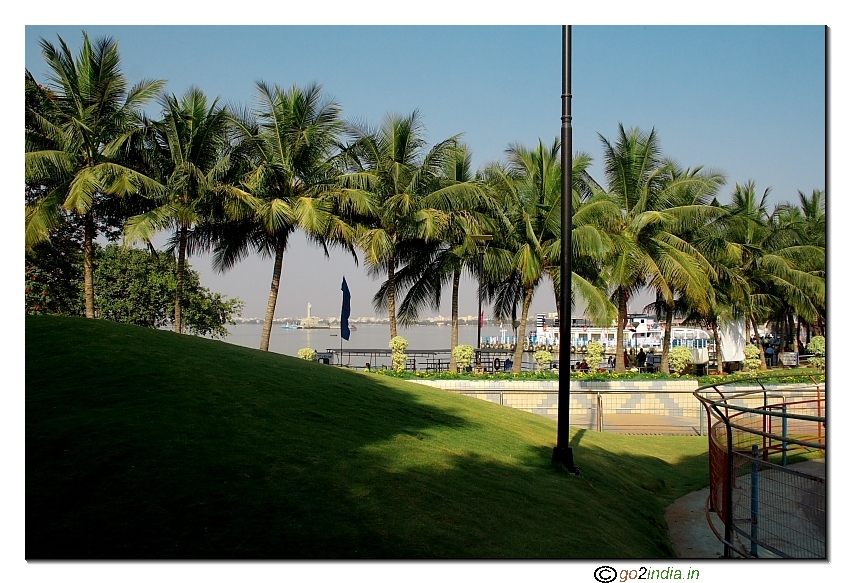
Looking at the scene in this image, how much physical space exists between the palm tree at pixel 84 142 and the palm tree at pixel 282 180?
5.25 metres

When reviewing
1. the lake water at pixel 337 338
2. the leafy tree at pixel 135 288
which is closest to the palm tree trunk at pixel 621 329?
the lake water at pixel 337 338

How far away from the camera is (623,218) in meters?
26.3

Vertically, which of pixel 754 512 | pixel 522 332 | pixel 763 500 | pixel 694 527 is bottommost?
pixel 694 527

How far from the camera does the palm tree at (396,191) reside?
75.6 feet

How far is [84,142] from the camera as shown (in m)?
13.2

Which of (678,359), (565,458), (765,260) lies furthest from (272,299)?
(765,260)

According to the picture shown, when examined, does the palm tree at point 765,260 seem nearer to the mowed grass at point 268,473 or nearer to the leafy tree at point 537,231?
the leafy tree at point 537,231

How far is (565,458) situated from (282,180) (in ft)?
47.1

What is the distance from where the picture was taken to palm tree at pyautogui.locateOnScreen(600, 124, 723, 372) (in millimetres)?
25250

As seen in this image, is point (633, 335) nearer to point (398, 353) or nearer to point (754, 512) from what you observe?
point (398, 353)

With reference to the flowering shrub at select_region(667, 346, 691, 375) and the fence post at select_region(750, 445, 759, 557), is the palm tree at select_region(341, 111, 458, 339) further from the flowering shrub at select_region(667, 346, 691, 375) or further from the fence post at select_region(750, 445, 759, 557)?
the fence post at select_region(750, 445, 759, 557)

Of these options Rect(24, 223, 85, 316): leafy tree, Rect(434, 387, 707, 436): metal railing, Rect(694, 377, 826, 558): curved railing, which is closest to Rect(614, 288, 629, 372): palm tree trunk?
Rect(434, 387, 707, 436): metal railing
